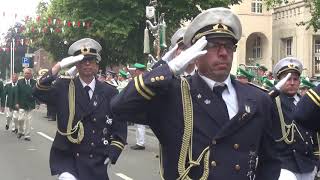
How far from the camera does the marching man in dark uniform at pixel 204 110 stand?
10.7 feet

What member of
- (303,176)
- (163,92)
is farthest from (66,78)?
(163,92)

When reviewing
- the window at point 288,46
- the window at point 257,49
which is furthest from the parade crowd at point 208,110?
the window at point 257,49

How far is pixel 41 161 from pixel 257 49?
138 ft

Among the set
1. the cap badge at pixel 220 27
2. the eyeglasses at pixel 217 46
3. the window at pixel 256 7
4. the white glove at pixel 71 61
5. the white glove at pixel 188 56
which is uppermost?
the window at pixel 256 7

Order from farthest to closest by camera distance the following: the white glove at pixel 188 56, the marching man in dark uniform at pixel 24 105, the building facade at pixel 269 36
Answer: the building facade at pixel 269 36, the marching man in dark uniform at pixel 24 105, the white glove at pixel 188 56

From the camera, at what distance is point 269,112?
11.5 feet

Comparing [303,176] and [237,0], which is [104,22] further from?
[303,176]

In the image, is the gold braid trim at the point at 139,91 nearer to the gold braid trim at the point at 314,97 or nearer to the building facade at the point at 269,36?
the gold braid trim at the point at 314,97

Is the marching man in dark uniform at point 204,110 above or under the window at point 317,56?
above

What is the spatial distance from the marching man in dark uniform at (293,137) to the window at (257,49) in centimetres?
4732

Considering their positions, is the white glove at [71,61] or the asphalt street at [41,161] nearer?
the white glove at [71,61]

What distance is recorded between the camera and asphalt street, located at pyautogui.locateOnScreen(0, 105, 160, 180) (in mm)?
11094

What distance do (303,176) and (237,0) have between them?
2597 centimetres

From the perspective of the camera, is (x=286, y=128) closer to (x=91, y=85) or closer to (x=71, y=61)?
(x=91, y=85)
